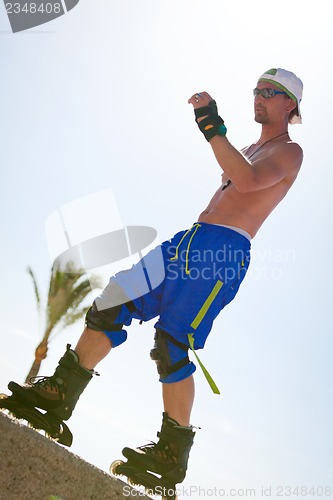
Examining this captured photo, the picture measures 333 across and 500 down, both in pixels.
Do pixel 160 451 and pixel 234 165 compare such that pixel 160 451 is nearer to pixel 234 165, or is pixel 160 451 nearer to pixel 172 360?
pixel 172 360

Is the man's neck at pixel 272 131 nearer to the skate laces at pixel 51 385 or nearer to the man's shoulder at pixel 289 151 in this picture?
the man's shoulder at pixel 289 151

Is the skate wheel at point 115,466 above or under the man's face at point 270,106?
under

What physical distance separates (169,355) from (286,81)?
7.83 ft

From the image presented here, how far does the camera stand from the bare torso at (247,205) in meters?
4.16

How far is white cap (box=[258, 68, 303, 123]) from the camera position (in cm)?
451

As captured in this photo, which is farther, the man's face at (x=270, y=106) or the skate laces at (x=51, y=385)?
the man's face at (x=270, y=106)

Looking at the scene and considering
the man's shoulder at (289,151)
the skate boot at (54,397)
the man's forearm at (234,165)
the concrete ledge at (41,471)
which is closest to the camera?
the concrete ledge at (41,471)

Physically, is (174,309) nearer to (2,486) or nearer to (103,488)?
(103,488)

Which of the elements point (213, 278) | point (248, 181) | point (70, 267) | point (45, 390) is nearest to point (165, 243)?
point (213, 278)

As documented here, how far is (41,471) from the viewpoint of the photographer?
278 cm

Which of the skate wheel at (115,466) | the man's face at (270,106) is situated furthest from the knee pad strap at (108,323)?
the man's face at (270,106)

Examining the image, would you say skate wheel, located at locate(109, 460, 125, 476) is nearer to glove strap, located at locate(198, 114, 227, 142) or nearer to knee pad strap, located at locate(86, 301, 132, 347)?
knee pad strap, located at locate(86, 301, 132, 347)

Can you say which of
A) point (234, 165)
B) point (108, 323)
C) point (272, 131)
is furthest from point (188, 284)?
point (272, 131)

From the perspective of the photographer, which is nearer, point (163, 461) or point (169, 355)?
point (163, 461)
